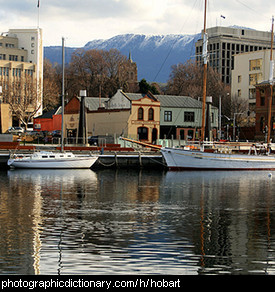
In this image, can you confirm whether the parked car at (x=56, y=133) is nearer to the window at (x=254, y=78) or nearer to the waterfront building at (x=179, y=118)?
the waterfront building at (x=179, y=118)

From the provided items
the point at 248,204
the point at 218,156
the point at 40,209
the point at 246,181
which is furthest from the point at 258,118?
the point at 40,209

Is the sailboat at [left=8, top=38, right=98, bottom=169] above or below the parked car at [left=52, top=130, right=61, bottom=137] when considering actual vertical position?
below

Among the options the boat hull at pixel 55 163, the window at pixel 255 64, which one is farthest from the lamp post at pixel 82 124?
the window at pixel 255 64

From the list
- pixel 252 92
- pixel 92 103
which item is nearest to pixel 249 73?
pixel 252 92

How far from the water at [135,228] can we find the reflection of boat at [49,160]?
13.0 meters

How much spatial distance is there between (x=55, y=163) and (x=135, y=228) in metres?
38.0

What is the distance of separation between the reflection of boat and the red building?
141 ft

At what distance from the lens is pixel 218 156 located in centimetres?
7000

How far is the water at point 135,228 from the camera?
20.3m

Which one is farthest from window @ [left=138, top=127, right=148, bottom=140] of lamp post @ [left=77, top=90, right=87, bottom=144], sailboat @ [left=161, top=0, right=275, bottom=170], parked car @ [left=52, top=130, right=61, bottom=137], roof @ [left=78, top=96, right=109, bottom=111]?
sailboat @ [left=161, top=0, right=275, bottom=170]

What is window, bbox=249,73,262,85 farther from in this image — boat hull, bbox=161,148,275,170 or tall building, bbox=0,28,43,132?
boat hull, bbox=161,148,275,170

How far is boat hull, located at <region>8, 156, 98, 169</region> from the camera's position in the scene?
63.8m

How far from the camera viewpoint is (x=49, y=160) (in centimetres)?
6419

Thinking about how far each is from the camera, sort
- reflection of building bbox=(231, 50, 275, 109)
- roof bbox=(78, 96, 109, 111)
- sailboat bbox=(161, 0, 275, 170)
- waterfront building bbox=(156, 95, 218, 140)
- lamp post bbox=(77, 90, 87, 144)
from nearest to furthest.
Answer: sailboat bbox=(161, 0, 275, 170)
lamp post bbox=(77, 90, 87, 144)
waterfront building bbox=(156, 95, 218, 140)
roof bbox=(78, 96, 109, 111)
reflection of building bbox=(231, 50, 275, 109)
